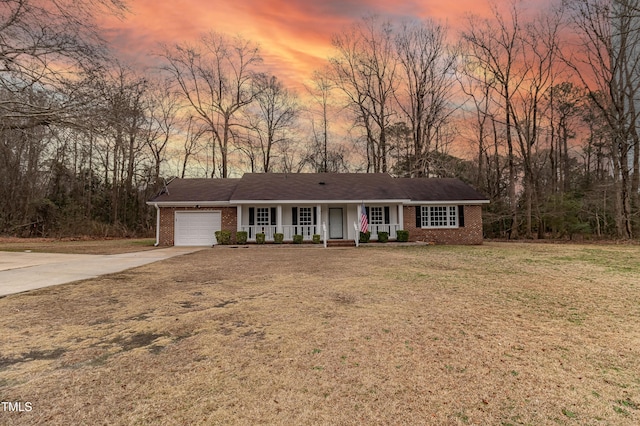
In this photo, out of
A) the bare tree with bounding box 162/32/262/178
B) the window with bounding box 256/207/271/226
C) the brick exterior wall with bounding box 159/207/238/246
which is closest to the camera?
the brick exterior wall with bounding box 159/207/238/246

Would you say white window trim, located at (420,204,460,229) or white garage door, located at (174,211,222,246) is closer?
white garage door, located at (174,211,222,246)

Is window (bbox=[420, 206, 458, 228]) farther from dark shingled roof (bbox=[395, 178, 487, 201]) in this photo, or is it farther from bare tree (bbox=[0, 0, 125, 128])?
bare tree (bbox=[0, 0, 125, 128])

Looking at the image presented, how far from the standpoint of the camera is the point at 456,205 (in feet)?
64.1

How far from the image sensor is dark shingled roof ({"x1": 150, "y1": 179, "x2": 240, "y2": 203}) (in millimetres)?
18484

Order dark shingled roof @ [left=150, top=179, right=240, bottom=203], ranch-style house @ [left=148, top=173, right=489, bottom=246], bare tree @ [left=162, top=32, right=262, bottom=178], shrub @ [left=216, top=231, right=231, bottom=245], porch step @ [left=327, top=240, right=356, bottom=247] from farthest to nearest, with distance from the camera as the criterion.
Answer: bare tree @ [left=162, top=32, right=262, bottom=178]
dark shingled roof @ [left=150, top=179, right=240, bottom=203]
ranch-style house @ [left=148, top=173, right=489, bottom=246]
porch step @ [left=327, top=240, right=356, bottom=247]
shrub @ [left=216, top=231, right=231, bottom=245]

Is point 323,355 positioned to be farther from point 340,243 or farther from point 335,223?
point 335,223

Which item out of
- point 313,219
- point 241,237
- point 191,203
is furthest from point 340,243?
point 191,203

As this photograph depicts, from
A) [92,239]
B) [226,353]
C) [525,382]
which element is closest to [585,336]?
[525,382]

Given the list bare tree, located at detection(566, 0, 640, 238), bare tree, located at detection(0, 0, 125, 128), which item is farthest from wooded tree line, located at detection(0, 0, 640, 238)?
bare tree, located at detection(0, 0, 125, 128)

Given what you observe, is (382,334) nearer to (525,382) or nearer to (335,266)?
(525,382)

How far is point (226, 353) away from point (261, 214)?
15.7 m

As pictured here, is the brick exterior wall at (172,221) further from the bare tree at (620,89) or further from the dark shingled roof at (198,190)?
the bare tree at (620,89)

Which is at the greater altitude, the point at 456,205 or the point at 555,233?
the point at 456,205

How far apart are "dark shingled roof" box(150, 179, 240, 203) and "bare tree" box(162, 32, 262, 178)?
8.23 m
